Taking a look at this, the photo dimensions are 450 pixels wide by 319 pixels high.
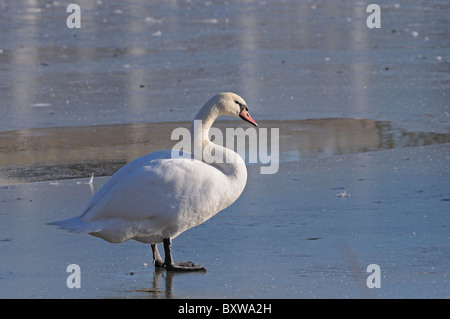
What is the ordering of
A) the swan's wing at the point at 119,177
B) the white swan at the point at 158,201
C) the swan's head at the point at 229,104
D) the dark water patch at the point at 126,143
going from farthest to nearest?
the dark water patch at the point at 126,143 → the swan's head at the point at 229,104 → the swan's wing at the point at 119,177 → the white swan at the point at 158,201

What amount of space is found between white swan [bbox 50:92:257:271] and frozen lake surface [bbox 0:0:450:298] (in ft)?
0.84

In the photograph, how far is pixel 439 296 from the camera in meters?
4.72

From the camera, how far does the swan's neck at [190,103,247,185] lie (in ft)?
18.4

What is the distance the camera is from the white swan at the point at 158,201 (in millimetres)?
5316

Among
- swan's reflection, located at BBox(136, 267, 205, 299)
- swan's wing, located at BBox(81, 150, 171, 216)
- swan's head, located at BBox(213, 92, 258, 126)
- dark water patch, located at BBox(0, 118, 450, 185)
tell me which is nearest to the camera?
swan's reflection, located at BBox(136, 267, 205, 299)

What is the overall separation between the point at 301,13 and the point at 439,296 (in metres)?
19.2

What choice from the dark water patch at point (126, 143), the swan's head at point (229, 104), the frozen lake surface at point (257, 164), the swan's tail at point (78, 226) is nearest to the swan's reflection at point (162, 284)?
the frozen lake surface at point (257, 164)

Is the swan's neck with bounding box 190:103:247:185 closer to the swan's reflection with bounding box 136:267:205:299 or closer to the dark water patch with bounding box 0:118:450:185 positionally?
the swan's reflection with bounding box 136:267:205:299

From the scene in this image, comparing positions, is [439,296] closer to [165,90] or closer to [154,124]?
[154,124]

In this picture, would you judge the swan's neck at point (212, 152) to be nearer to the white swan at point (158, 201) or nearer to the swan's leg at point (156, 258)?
the white swan at point (158, 201)

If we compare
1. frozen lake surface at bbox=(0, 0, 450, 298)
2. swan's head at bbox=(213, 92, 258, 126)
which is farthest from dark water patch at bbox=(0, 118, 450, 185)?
swan's head at bbox=(213, 92, 258, 126)

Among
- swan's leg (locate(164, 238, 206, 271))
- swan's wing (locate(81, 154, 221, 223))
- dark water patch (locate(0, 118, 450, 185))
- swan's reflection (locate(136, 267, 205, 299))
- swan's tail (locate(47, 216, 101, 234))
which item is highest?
dark water patch (locate(0, 118, 450, 185))

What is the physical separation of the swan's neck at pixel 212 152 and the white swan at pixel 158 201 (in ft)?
0.15

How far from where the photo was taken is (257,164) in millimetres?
8258
